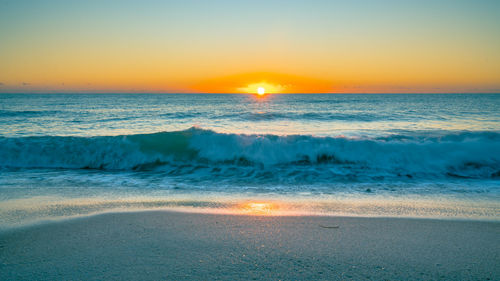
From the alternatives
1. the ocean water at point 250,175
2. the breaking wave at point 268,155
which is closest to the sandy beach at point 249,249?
the ocean water at point 250,175

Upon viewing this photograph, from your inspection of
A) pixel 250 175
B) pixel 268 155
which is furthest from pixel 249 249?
pixel 268 155

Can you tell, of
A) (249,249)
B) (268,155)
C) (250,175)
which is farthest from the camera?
(268,155)

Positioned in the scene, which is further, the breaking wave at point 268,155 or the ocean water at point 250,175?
the breaking wave at point 268,155

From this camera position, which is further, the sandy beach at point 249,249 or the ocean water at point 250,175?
the ocean water at point 250,175

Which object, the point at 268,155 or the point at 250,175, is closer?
the point at 250,175

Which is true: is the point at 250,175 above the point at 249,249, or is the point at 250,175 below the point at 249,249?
below

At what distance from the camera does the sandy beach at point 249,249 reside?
7.80 ft

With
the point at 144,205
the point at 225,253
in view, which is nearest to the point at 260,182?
the point at 144,205

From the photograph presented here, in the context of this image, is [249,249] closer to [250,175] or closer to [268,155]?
[250,175]

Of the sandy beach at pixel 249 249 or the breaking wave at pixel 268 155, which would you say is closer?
the sandy beach at pixel 249 249

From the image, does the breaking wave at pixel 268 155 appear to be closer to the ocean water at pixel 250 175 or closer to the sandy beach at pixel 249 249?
the ocean water at pixel 250 175

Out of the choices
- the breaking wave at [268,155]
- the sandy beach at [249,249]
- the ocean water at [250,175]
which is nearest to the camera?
the sandy beach at [249,249]

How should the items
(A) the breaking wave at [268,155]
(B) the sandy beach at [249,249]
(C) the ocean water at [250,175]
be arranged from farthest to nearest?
(A) the breaking wave at [268,155] → (C) the ocean water at [250,175] → (B) the sandy beach at [249,249]

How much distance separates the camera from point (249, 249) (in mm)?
2838
